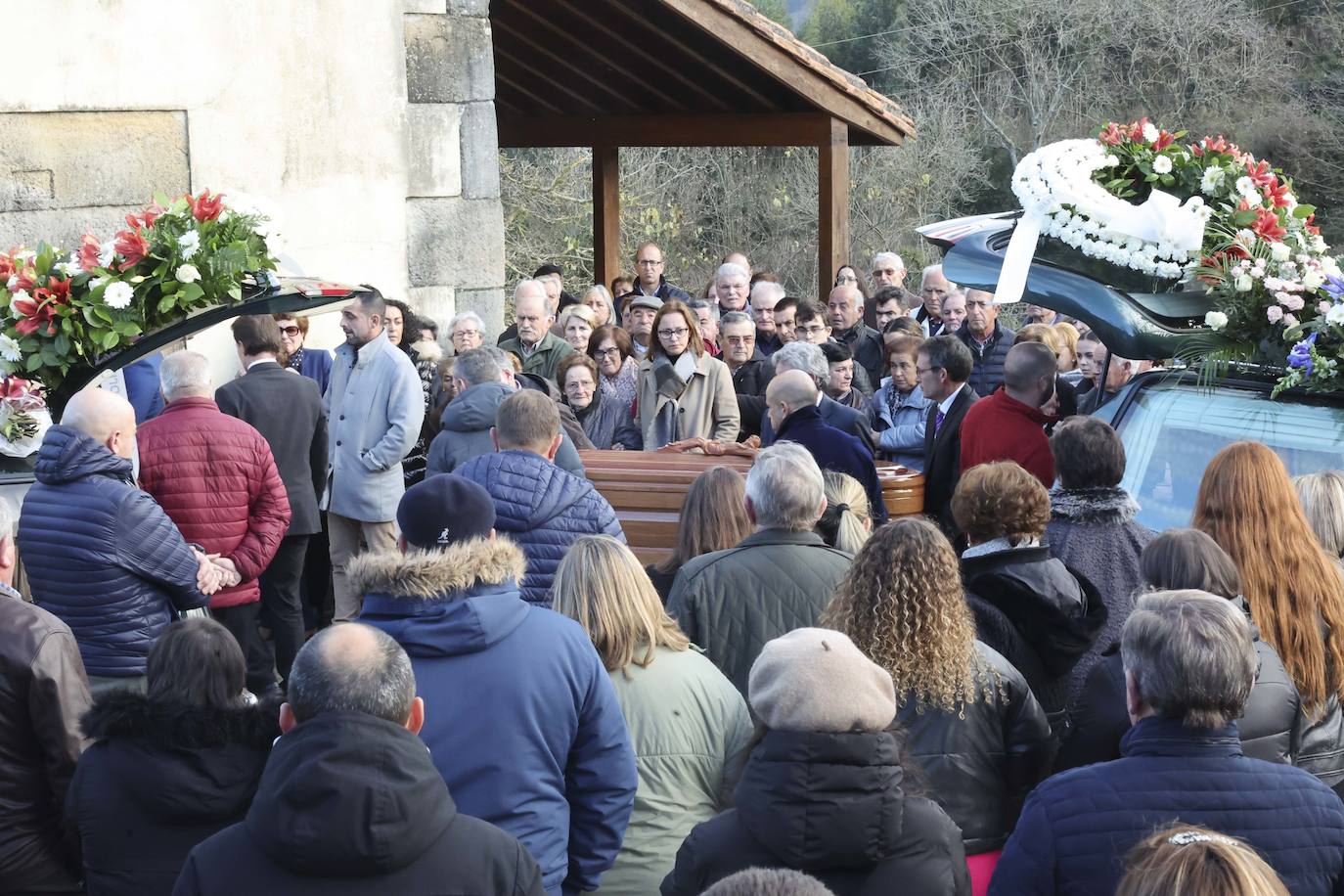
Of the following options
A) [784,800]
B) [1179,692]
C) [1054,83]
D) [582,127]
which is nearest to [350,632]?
[784,800]

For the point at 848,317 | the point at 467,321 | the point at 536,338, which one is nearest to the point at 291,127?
the point at 467,321

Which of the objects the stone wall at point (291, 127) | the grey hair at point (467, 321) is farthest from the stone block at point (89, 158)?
the grey hair at point (467, 321)

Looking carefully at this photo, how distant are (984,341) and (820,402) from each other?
3.09m

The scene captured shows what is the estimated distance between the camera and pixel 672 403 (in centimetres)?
779

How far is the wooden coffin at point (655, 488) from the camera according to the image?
6.15 metres

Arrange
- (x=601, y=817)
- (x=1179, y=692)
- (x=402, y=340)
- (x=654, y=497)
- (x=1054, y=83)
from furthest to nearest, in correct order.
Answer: (x=1054, y=83) → (x=402, y=340) → (x=654, y=497) → (x=601, y=817) → (x=1179, y=692)

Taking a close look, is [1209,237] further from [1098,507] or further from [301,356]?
[301,356]

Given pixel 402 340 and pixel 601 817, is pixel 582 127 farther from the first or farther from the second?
pixel 601 817

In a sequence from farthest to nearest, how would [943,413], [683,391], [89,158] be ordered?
1. [683,391]
2. [89,158]
3. [943,413]

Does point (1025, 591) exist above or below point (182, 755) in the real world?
above

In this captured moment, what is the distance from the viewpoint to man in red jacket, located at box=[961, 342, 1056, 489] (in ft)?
19.9

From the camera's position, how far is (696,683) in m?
3.54

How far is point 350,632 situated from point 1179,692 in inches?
59.1

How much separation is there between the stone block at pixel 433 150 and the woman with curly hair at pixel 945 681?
5857mm
